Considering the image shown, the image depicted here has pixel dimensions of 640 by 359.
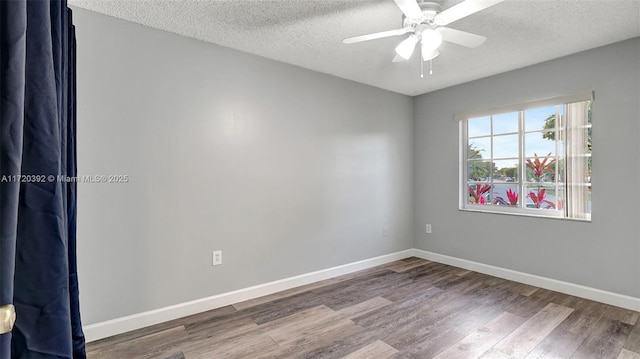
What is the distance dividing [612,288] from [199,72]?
407cm

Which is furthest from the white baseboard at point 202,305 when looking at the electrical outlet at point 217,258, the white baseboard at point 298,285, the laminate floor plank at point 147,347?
the electrical outlet at point 217,258

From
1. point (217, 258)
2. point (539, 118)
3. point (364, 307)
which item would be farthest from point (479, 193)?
point (217, 258)

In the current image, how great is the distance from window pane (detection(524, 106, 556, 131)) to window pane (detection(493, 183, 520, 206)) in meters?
0.67

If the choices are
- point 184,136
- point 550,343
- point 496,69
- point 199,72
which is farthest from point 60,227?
point 496,69

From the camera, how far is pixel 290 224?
122 inches

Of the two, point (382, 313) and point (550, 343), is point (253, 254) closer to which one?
point (382, 313)

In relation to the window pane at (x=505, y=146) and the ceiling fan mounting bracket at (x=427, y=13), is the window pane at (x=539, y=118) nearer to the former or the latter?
the window pane at (x=505, y=146)

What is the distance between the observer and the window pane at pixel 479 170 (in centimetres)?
366

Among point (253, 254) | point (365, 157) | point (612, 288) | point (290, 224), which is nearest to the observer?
point (612, 288)

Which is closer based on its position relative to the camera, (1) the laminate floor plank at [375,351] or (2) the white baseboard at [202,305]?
(1) the laminate floor plank at [375,351]

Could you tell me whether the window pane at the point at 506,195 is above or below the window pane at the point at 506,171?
below

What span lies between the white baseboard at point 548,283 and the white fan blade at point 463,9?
277cm

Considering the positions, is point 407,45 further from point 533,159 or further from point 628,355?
point 628,355

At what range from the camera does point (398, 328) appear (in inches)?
88.8
